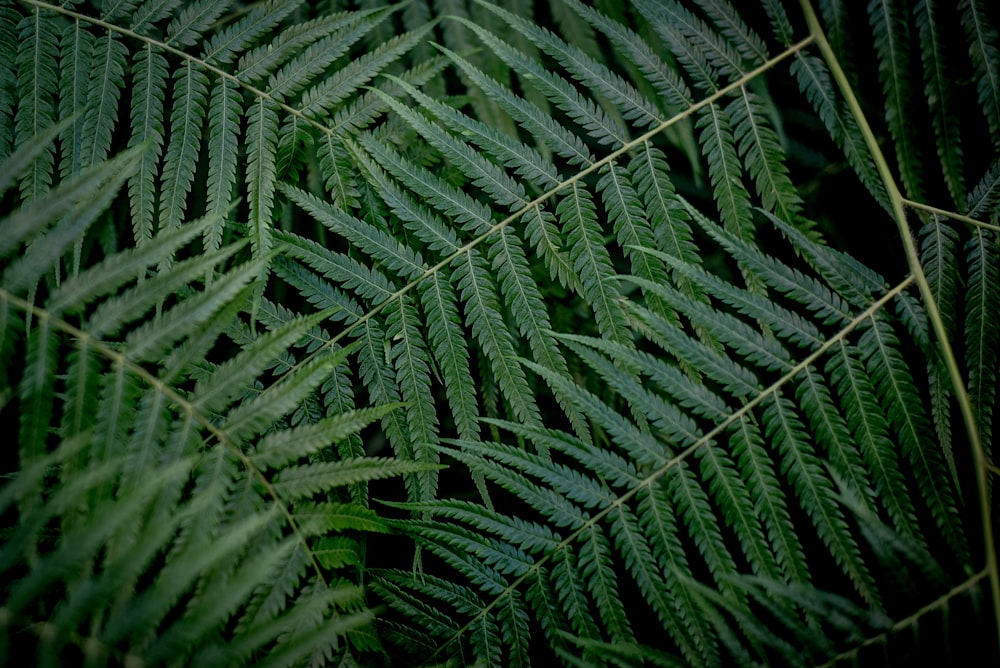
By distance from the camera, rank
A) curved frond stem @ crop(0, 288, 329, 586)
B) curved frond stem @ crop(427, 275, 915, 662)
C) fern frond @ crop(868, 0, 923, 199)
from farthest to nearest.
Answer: fern frond @ crop(868, 0, 923, 199)
curved frond stem @ crop(427, 275, 915, 662)
curved frond stem @ crop(0, 288, 329, 586)

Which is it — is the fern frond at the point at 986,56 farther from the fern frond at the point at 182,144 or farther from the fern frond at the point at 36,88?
the fern frond at the point at 36,88

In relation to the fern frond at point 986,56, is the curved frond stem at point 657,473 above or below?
below

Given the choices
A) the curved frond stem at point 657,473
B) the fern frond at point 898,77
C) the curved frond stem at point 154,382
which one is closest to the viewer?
the curved frond stem at point 154,382

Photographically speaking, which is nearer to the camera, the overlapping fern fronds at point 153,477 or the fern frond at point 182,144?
the overlapping fern fronds at point 153,477

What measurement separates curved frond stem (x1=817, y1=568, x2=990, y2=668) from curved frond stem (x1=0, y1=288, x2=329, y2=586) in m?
0.95

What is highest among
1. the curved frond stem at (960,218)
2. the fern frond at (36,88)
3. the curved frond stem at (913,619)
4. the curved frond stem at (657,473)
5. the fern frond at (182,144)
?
the fern frond at (36,88)

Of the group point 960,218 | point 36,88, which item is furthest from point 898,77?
point 36,88

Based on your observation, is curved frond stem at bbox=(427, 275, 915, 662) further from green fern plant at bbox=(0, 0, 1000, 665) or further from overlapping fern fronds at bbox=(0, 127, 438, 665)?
overlapping fern fronds at bbox=(0, 127, 438, 665)

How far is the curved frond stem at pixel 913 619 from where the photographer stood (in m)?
1.05

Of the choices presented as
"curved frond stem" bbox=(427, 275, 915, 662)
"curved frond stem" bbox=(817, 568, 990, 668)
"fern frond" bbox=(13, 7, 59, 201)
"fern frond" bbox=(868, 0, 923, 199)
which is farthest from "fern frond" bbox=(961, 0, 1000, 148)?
"fern frond" bbox=(13, 7, 59, 201)

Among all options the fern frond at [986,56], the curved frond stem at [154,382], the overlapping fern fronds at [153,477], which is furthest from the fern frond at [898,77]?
the curved frond stem at [154,382]

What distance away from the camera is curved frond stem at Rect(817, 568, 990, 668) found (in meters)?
1.05

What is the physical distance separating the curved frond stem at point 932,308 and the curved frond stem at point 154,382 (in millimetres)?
1252

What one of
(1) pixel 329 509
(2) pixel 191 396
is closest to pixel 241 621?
(1) pixel 329 509
